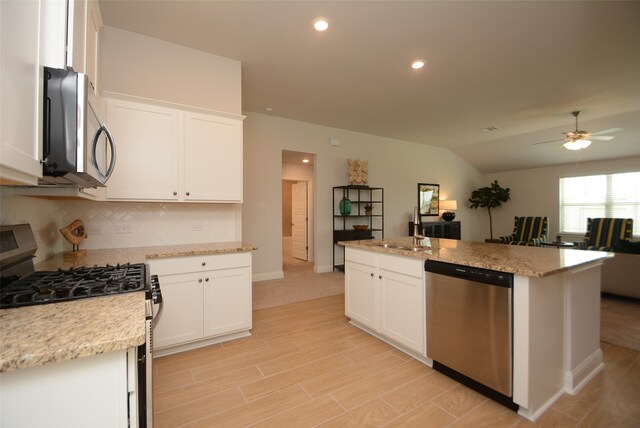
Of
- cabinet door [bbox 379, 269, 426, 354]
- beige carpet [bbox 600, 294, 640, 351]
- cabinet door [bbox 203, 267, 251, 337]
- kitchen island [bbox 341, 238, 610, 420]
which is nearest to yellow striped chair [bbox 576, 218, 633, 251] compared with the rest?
beige carpet [bbox 600, 294, 640, 351]

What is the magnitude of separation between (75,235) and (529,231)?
801 centimetres

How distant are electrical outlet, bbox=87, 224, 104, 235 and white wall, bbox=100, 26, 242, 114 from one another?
4.07ft

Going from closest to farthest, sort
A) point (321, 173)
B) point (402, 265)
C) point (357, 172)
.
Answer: point (402, 265), point (321, 173), point (357, 172)

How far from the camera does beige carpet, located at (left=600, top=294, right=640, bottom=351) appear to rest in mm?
2635

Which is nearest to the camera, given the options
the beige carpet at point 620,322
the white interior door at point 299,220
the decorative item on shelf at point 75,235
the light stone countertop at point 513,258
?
the light stone countertop at point 513,258

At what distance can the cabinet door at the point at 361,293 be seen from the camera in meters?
2.68

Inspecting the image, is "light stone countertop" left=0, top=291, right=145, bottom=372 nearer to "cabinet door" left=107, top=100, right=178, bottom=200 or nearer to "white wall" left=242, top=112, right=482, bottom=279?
"cabinet door" left=107, top=100, right=178, bottom=200

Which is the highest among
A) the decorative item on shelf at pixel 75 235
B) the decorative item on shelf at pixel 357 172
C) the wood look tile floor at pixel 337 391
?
the decorative item on shelf at pixel 357 172

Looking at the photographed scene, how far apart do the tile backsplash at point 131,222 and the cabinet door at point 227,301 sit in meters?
0.62

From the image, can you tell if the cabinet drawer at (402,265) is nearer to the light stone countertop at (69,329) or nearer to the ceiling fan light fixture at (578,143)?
the light stone countertop at (69,329)

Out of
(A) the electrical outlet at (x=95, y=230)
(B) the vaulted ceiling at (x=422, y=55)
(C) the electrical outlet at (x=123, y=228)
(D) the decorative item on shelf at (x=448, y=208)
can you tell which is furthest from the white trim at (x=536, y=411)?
(D) the decorative item on shelf at (x=448, y=208)

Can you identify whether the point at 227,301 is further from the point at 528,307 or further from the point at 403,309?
the point at 528,307

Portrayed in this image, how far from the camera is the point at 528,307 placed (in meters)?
1.60

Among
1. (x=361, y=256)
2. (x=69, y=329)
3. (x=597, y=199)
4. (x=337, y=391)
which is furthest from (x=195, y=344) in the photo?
(x=597, y=199)
